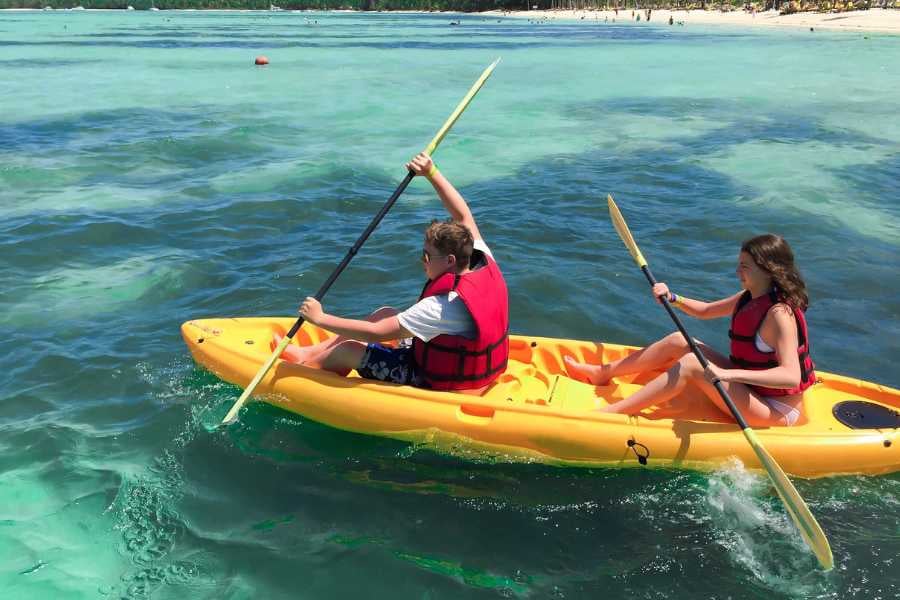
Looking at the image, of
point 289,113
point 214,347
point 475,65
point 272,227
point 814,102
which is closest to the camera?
point 214,347

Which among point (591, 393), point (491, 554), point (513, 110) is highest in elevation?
point (513, 110)

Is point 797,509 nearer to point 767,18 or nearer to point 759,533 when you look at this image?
point 759,533

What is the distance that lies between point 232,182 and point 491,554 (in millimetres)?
7886

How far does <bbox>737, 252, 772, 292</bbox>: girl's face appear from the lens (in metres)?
3.79

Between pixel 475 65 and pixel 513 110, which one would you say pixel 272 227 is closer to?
pixel 513 110

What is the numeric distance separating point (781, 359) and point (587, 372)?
1226mm

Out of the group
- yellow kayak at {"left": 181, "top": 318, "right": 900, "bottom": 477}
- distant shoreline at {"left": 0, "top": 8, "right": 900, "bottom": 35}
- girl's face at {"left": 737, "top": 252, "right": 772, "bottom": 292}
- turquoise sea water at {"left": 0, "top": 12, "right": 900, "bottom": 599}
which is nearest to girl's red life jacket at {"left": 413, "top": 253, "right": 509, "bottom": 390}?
yellow kayak at {"left": 181, "top": 318, "right": 900, "bottom": 477}

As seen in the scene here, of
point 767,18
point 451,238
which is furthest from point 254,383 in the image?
point 767,18

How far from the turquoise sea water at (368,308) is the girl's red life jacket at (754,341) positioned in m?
0.54

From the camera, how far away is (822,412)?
166 inches

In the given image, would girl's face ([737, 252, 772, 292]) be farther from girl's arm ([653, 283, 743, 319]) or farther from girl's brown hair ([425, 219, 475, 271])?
girl's brown hair ([425, 219, 475, 271])

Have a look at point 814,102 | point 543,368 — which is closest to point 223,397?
point 543,368

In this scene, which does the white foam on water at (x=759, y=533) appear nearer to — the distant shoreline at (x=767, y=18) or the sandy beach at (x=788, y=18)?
the distant shoreline at (x=767, y=18)

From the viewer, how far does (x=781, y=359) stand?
3766mm
